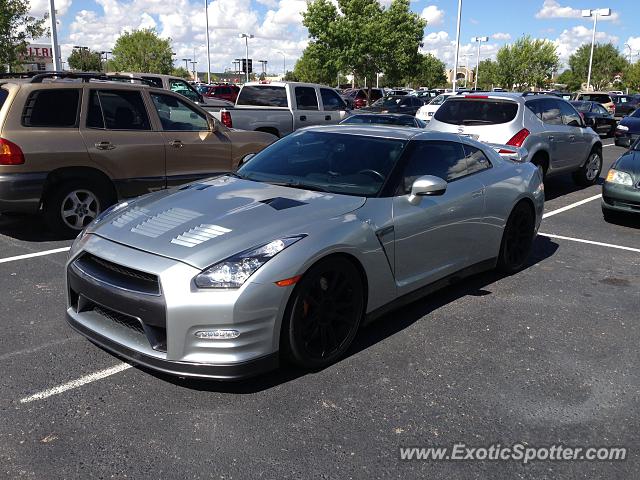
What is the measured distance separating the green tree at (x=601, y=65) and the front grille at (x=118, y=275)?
79.4 meters

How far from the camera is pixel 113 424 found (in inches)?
122

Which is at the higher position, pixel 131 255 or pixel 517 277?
pixel 131 255

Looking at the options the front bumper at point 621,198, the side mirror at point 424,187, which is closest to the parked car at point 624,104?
the front bumper at point 621,198

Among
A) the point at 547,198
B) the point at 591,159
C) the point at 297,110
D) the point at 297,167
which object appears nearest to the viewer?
the point at 297,167

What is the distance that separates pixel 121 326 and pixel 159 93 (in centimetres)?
481

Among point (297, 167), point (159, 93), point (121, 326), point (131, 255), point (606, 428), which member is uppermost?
point (159, 93)

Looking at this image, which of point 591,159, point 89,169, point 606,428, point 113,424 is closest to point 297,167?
point 113,424

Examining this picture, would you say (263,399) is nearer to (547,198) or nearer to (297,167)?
(297,167)

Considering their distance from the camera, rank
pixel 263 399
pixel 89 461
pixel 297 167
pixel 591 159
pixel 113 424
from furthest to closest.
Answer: pixel 591 159
pixel 297 167
pixel 263 399
pixel 113 424
pixel 89 461

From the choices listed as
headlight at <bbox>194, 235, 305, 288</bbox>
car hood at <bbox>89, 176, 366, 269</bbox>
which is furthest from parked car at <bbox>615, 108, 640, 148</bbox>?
headlight at <bbox>194, 235, 305, 288</bbox>

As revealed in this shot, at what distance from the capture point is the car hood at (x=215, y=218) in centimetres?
337

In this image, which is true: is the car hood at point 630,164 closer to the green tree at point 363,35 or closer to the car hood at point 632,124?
the car hood at point 632,124

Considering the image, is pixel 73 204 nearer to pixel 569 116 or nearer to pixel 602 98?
pixel 569 116

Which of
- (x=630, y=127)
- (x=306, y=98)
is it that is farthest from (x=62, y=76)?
(x=630, y=127)
